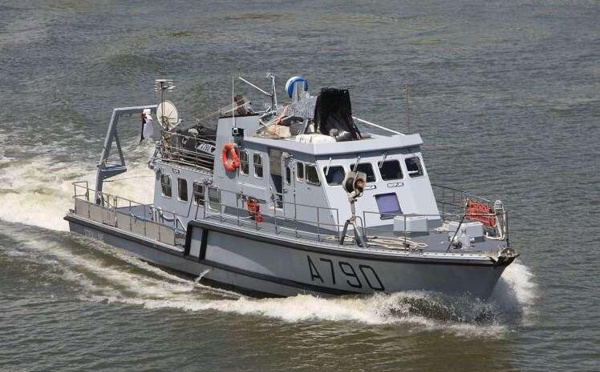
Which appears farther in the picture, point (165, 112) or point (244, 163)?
point (165, 112)

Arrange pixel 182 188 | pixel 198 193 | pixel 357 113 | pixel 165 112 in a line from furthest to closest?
pixel 357 113, pixel 165 112, pixel 182 188, pixel 198 193

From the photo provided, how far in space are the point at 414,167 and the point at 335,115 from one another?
216 centimetres

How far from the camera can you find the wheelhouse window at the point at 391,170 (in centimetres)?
2789

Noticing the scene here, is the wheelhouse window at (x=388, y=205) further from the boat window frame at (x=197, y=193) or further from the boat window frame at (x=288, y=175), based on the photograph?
the boat window frame at (x=197, y=193)

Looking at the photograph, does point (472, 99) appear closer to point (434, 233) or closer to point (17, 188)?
point (17, 188)

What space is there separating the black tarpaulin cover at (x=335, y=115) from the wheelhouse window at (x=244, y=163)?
1.93 m

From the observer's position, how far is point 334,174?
90.5 ft

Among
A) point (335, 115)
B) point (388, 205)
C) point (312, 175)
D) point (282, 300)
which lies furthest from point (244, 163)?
point (388, 205)

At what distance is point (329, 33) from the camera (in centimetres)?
6388

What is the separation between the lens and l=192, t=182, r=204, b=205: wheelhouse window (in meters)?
30.8

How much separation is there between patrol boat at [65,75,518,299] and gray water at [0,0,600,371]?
58 cm

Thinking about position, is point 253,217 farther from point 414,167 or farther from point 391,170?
point 414,167

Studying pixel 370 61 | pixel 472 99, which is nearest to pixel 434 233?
pixel 472 99

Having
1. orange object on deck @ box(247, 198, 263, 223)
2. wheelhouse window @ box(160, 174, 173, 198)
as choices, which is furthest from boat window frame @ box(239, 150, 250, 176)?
wheelhouse window @ box(160, 174, 173, 198)
